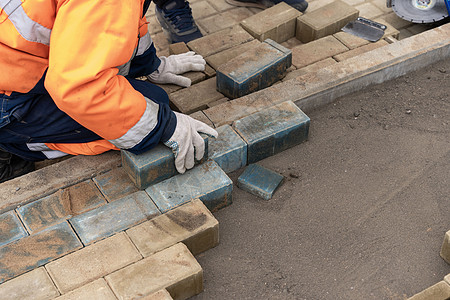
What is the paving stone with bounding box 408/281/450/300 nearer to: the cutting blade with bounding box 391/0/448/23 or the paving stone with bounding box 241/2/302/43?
the paving stone with bounding box 241/2/302/43

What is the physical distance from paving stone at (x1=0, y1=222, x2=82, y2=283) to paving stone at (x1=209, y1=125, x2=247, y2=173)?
0.99 metres

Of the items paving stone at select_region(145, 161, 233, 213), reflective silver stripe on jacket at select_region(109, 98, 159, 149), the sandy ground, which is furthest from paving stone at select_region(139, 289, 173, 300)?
reflective silver stripe on jacket at select_region(109, 98, 159, 149)

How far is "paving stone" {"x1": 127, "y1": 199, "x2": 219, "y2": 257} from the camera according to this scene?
2934 mm

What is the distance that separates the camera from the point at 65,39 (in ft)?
8.70

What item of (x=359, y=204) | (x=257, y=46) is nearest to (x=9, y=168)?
(x=257, y=46)

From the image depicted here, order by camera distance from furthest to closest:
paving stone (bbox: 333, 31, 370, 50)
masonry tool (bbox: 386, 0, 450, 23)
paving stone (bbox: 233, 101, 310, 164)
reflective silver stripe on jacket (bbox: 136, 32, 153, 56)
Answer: masonry tool (bbox: 386, 0, 450, 23) → paving stone (bbox: 333, 31, 370, 50) → reflective silver stripe on jacket (bbox: 136, 32, 153, 56) → paving stone (bbox: 233, 101, 310, 164)

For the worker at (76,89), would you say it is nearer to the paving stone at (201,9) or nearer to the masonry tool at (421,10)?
the paving stone at (201,9)

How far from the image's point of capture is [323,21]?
4777 mm

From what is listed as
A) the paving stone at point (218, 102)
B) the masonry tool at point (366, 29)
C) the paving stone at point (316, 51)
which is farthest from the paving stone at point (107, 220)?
the masonry tool at point (366, 29)

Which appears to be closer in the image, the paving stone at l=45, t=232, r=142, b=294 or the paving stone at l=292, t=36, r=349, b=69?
the paving stone at l=45, t=232, r=142, b=294

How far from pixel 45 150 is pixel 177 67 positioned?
123 cm

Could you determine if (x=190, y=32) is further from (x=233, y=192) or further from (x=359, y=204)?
(x=359, y=204)

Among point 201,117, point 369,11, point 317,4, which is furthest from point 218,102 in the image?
point 369,11

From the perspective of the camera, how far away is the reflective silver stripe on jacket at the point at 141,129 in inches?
118
